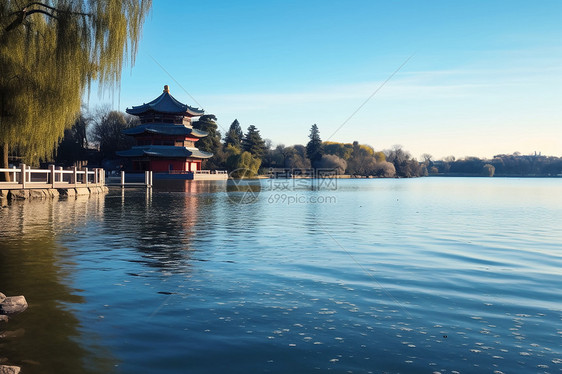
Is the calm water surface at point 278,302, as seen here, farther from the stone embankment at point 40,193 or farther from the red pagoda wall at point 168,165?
the red pagoda wall at point 168,165

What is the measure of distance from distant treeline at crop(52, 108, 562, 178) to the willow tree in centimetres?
5008

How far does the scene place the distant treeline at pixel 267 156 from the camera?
228 ft

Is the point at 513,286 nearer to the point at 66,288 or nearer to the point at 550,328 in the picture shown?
the point at 550,328

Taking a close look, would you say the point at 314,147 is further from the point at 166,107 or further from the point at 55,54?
the point at 55,54

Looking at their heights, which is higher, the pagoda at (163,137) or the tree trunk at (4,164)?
the pagoda at (163,137)

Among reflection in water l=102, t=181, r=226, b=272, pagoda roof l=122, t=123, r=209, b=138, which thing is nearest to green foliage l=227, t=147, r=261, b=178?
pagoda roof l=122, t=123, r=209, b=138

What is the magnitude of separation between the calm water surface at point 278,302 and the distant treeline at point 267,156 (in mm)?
56225

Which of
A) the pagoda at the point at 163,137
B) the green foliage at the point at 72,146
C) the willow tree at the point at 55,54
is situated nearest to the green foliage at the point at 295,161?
the pagoda at the point at 163,137

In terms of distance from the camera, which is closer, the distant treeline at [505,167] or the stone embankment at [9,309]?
the stone embankment at [9,309]

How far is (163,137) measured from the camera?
6325cm

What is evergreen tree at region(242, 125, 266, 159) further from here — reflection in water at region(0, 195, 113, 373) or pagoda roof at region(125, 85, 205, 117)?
reflection in water at region(0, 195, 113, 373)

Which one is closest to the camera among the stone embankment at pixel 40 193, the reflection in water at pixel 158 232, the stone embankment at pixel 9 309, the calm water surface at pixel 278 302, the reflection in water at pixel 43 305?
the reflection in water at pixel 43 305

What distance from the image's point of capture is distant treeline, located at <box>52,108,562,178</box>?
228ft

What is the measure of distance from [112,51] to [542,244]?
1144cm
